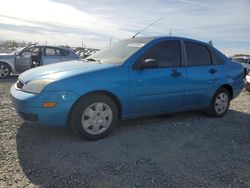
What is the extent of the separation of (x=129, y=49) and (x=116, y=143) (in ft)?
5.50

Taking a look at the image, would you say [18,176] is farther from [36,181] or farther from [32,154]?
[32,154]

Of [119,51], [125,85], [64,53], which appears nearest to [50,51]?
[64,53]

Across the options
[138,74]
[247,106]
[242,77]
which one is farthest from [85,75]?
[247,106]

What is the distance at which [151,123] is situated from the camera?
5.33 metres

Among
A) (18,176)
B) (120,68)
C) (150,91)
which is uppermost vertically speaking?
(120,68)

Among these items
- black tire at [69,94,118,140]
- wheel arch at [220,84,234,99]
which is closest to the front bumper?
black tire at [69,94,118,140]

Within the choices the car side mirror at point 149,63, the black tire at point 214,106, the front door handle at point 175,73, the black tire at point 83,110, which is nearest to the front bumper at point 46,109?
the black tire at point 83,110

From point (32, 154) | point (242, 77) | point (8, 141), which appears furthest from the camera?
point (242, 77)

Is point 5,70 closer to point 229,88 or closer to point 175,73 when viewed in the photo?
point 175,73

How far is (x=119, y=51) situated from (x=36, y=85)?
1701 mm

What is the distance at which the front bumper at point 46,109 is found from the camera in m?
3.83

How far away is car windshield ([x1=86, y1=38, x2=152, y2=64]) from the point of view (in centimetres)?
471

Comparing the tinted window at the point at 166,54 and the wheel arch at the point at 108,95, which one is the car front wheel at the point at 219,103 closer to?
the tinted window at the point at 166,54

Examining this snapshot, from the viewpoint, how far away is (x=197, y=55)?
18.4 feet
